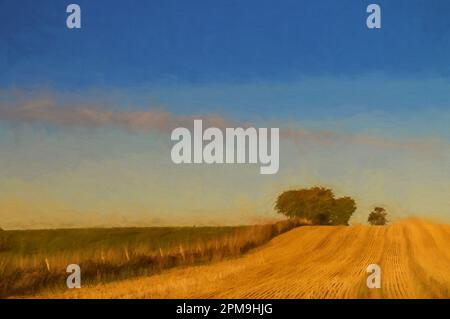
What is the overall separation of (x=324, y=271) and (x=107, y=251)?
8.54 ft

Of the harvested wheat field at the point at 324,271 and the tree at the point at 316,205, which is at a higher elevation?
the tree at the point at 316,205

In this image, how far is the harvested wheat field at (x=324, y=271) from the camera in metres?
7.03

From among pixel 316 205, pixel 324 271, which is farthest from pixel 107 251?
pixel 316 205

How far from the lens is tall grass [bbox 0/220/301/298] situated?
7312mm

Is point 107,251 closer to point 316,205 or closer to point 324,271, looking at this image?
point 324,271

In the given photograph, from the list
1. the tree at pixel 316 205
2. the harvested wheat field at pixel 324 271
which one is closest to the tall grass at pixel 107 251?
the harvested wheat field at pixel 324 271

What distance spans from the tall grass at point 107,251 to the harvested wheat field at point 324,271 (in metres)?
0.22

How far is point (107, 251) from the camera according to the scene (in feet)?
26.0

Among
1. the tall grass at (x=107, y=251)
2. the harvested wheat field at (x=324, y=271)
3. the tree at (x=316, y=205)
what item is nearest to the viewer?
the harvested wheat field at (x=324, y=271)

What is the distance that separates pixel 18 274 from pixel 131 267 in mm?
1278

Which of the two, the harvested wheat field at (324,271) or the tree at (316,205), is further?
the tree at (316,205)

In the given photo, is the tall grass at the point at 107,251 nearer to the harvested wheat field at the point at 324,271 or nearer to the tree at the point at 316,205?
the harvested wheat field at the point at 324,271

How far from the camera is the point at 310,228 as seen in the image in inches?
376
